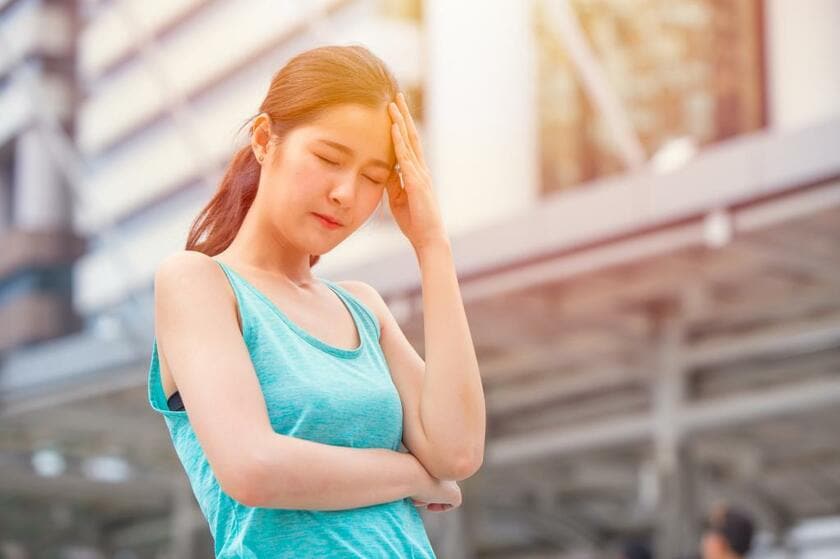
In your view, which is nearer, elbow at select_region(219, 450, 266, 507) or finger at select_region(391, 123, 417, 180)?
elbow at select_region(219, 450, 266, 507)

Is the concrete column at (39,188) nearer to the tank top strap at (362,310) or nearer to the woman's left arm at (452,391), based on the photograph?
the tank top strap at (362,310)

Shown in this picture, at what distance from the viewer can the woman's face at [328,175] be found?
180 centimetres

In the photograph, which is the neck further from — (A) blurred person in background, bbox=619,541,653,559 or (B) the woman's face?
(A) blurred person in background, bbox=619,541,653,559

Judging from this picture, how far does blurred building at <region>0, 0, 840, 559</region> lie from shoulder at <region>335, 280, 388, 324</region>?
7298mm

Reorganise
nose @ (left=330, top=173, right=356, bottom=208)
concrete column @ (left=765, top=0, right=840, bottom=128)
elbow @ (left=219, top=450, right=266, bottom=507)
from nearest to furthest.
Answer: elbow @ (left=219, top=450, right=266, bottom=507)
nose @ (left=330, top=173, right=356, bottom=208)
concrete column @ (left=765, top=0, right=840, bottom=128)

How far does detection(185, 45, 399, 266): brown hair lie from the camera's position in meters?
1.82

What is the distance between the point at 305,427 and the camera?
1.76 m

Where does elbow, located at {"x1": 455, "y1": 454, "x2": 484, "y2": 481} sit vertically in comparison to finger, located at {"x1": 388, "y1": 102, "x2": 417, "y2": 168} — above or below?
below

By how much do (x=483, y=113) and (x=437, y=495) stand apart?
13602 mm

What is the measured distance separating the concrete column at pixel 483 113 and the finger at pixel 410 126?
503 inches

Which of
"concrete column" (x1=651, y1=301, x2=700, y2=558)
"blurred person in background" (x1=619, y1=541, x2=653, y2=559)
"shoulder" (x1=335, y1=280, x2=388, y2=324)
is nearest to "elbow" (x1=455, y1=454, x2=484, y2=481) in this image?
"shoulder" (x1=335, y1=280, x2=388, y2=324)

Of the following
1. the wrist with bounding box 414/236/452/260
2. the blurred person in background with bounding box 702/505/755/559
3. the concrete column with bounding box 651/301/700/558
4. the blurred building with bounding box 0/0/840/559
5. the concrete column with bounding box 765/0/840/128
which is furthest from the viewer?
the concrete column with bounding box 651/301/700/558

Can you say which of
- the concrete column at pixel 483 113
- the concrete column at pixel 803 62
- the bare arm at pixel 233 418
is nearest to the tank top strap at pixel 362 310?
the bare arm at pixel 233 418

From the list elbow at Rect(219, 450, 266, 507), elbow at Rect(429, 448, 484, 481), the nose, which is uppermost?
the nose
